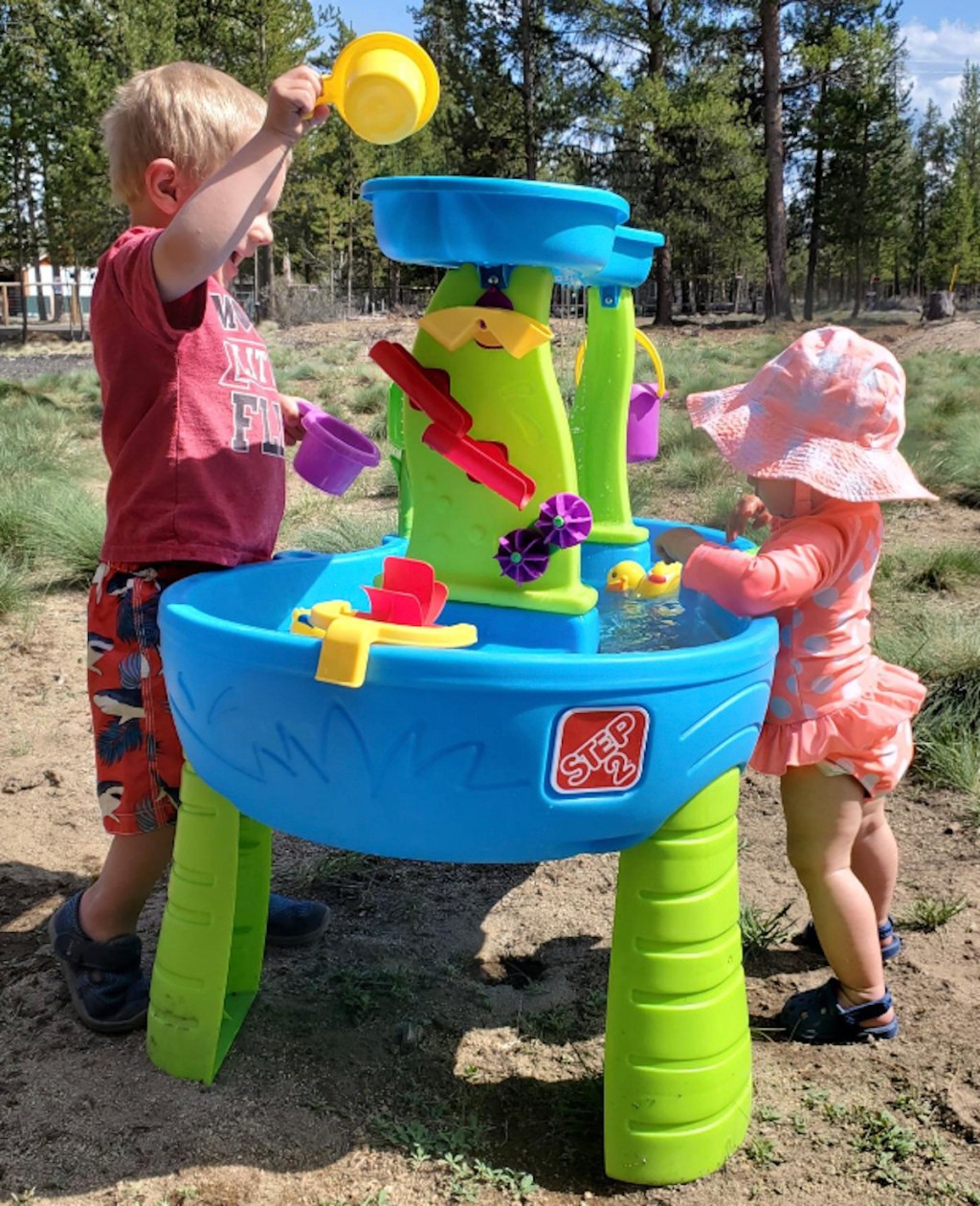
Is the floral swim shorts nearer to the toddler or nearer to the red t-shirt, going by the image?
the red t-shirt

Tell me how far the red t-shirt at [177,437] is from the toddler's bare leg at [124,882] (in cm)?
42

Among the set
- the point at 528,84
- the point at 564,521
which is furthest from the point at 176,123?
the point at 528,84

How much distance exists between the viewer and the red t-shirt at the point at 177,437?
1.60 m

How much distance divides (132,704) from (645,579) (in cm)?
93

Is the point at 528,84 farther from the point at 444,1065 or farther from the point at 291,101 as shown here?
the point at 444,1065

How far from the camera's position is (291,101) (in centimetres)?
130

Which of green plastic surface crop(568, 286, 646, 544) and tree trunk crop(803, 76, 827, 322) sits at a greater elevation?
tree trunk crop(803, 76, 827, 322)

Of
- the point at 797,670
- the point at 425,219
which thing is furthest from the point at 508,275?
the point at 797,670

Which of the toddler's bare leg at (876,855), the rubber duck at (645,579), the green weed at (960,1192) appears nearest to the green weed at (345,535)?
the rubber duck at (645,579)

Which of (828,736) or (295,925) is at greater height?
(828,736)

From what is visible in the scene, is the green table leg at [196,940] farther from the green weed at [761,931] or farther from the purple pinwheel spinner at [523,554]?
the green weed at [761,931]

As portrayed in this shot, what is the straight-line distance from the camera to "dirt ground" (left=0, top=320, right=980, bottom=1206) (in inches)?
54.2

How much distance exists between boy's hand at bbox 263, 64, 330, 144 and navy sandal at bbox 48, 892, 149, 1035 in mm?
1175

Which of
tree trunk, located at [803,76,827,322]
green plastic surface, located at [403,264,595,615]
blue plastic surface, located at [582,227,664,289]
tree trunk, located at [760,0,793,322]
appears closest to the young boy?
green plastic surface, located at [403,264,595,615]
